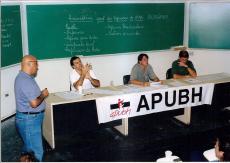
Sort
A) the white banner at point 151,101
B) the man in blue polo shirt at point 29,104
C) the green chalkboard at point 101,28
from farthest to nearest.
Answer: the green chalkboard at point 101,28 → the white banner at point 151,101 → the man in blue polo shirt at point 29,104

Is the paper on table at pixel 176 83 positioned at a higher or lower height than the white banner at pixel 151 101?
higher

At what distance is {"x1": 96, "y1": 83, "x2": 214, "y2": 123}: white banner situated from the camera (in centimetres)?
426

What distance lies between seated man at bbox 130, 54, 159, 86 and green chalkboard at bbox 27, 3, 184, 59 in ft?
5.84

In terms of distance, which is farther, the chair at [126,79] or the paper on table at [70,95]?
the chair at [126,79]

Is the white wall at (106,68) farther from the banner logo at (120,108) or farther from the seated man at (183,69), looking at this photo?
the banner logo at (120,108)

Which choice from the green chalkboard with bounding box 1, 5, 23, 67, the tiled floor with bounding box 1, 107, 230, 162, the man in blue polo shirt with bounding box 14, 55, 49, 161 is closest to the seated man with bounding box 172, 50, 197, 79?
the tiled floor with bounding box 1, 107, 230, 162

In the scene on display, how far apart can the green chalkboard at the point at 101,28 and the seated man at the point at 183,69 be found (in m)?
1.77

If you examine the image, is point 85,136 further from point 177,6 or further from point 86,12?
point 177,6

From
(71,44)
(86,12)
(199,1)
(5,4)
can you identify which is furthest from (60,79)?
(199,1)

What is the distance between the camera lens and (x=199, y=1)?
7.07m

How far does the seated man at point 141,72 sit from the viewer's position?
4914mm

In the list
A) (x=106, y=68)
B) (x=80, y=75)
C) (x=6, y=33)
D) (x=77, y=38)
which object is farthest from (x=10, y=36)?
(x=106, y=68)

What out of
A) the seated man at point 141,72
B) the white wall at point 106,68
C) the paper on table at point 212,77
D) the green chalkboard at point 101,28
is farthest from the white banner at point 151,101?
the green chalkboard at point 101,28

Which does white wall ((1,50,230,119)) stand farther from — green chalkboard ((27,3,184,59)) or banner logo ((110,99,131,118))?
banner logo ((110,99,131,118))
